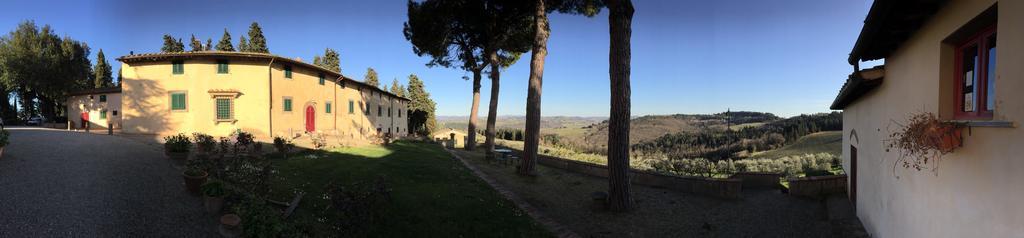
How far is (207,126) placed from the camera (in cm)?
2055

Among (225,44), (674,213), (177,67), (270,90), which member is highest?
(225,44)

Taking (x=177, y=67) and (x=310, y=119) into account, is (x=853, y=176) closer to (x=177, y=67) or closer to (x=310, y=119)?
(x=310, y=119)

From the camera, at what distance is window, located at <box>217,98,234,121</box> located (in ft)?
67.5

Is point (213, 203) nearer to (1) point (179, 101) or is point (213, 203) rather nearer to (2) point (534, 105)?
(2) point (534, 105)

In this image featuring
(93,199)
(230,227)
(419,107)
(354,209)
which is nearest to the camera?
(230,227)

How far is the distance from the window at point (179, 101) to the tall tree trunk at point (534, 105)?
62.6 ft

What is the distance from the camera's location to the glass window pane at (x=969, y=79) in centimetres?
327

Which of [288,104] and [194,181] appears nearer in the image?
[194,181]

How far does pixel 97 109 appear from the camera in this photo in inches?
1086

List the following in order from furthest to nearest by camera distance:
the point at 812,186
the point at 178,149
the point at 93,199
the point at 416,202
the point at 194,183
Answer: the point at 812,186
the point at 178,149
the point at 416,202
the point at 194,183
the point at 93,199

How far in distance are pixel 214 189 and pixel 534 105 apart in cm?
892

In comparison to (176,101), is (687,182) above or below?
below

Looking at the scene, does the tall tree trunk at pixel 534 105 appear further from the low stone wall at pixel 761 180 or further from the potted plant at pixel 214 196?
the potted plant at pixel 214 196

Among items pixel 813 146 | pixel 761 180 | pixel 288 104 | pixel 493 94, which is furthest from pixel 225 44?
pixel 813 146
